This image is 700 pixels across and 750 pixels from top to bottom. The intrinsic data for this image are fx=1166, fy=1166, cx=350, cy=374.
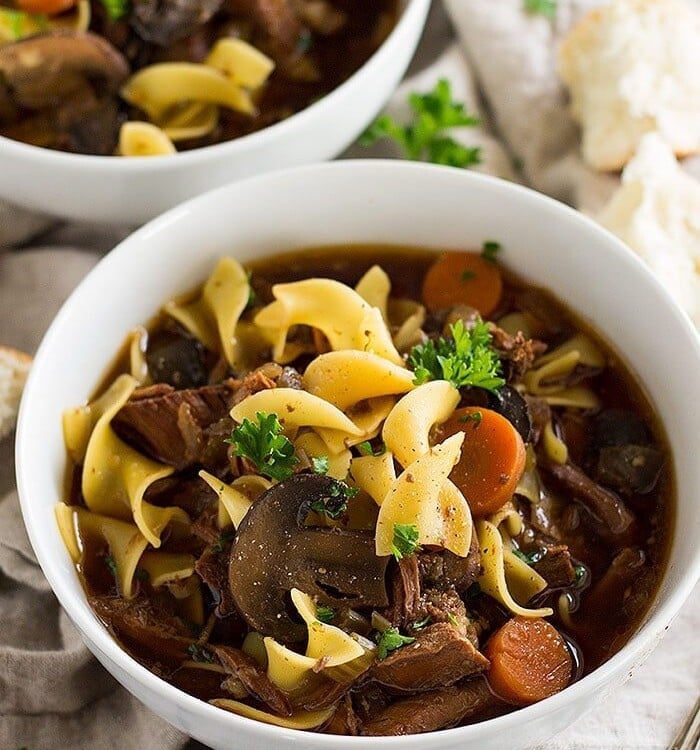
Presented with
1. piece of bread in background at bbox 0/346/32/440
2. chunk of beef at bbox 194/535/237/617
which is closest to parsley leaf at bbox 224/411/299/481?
chunk of beef at bbox 194/535/237/617

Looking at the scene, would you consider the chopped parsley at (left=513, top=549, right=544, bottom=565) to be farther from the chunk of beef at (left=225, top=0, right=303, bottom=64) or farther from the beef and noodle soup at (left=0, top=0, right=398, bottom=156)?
the chunk of beef at (left=225, top=0, right=303, bottom=64)

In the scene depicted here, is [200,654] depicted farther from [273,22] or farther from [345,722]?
[273,22]

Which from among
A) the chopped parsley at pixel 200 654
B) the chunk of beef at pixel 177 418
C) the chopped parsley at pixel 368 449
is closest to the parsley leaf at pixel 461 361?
the chopped parsley at pixel 368 449

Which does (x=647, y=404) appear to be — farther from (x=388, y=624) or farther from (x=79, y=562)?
(x=79, y=562)

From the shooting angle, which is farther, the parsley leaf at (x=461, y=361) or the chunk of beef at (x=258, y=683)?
the parsley leaf at (x=461, y=361)

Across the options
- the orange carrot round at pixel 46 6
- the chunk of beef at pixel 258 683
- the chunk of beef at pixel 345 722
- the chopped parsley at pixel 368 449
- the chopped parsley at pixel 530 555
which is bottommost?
the chunk of beef at pixel 258 683

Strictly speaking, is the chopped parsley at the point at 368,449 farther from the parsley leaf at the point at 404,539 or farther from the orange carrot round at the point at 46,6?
the orange carrot round at the point at 46,6

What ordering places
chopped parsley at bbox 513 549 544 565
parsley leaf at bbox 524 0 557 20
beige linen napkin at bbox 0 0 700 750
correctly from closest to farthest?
chopped parsley at bbox 513 549 544 565, beige linen napkin at bbox 0 0 700 750, parsley leaf at bbox 524 0 557 20

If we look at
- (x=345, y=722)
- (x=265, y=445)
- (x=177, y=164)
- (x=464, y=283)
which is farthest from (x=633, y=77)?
(x=345, y=722)
